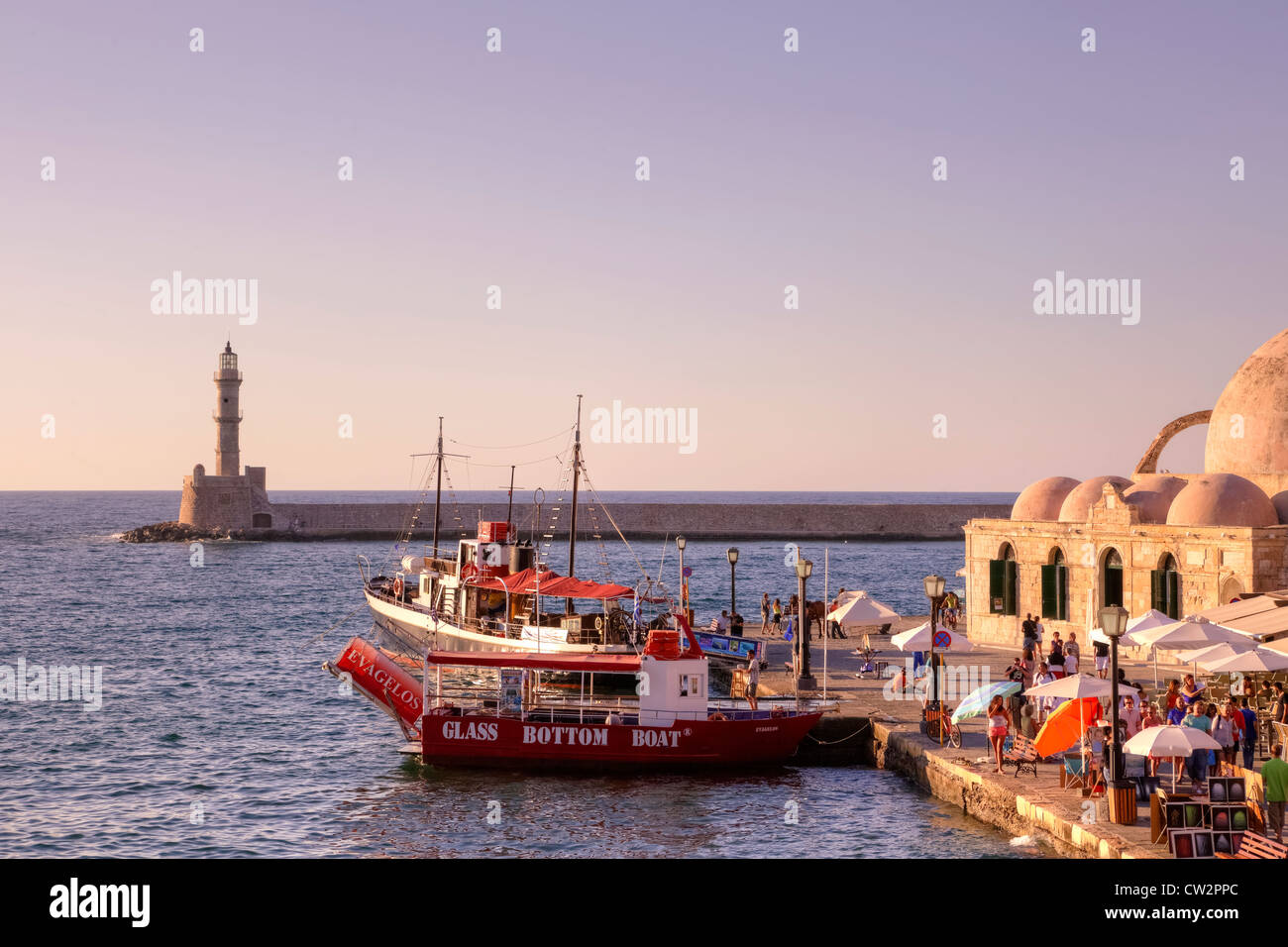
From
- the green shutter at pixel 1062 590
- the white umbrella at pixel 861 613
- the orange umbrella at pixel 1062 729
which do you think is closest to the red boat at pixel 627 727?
the white umbrella at pixel 861 613

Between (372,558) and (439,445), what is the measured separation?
53999 mm

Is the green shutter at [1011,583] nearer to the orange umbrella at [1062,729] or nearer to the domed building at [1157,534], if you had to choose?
the domed building at [1157,534]

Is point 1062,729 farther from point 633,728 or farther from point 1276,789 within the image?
point 633,728

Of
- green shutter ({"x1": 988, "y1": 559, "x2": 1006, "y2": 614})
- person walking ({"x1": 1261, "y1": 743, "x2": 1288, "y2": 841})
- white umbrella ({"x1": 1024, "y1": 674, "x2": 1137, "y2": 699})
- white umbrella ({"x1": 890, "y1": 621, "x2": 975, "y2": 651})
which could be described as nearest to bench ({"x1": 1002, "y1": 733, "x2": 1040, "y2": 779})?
white umbrella ({"x1": 1024, "y1": 674, "x2": 1137, "y2": 699})

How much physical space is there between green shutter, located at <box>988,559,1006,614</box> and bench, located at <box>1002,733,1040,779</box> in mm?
14684

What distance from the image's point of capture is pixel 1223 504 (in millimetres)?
31469

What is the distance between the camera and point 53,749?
3058 cm

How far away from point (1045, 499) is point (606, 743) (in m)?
17.7

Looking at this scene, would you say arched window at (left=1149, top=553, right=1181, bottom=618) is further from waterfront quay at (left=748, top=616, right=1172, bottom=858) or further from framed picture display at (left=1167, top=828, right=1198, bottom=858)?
framed picture display at (left=1167, top=828, right=1198, bottom=858)

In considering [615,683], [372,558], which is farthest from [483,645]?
Answer: [372,558]

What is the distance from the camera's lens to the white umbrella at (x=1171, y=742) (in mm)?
17203

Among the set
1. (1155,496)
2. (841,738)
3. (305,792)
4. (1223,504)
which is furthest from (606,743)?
(1155,496)
